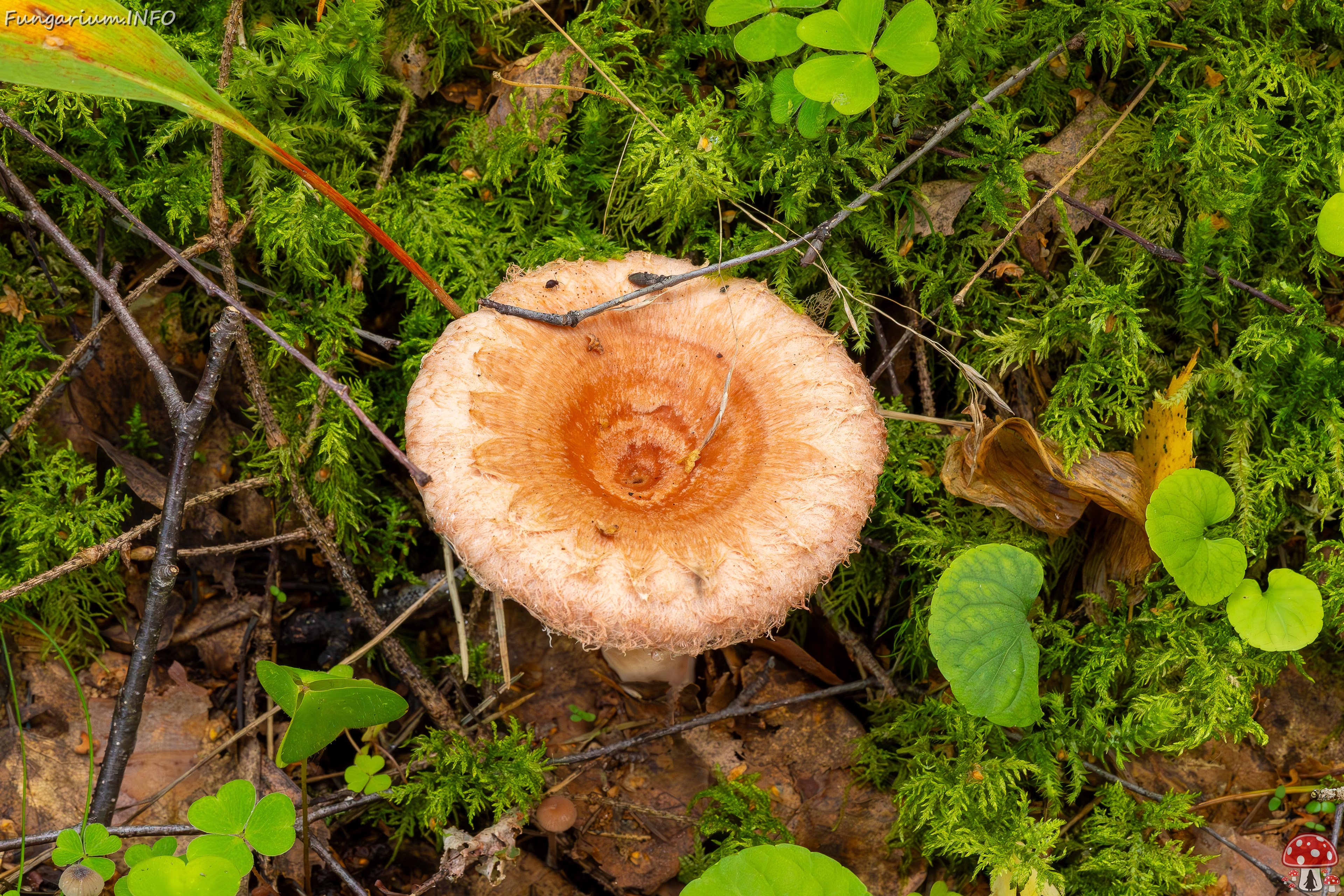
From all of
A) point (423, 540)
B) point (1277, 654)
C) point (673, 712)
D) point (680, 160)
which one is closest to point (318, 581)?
point (423, 540)

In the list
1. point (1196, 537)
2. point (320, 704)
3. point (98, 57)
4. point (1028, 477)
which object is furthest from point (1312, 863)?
point (98, 57)

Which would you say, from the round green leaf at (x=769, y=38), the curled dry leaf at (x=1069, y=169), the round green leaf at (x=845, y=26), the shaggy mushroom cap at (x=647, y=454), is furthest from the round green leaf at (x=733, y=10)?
the curled dry leaf at (x=1069, y=169)

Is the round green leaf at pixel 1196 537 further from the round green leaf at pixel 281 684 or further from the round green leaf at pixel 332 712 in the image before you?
the round green leaf at pixel 281 684

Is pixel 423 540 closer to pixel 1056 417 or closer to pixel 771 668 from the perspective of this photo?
pixel 771 668

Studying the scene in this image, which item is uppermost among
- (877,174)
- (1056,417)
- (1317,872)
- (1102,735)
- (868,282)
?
(877,174)

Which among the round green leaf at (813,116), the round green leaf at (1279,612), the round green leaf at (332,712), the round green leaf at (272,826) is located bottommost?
the round green leaf at (1279,612)

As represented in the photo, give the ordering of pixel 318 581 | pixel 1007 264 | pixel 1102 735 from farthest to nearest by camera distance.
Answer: pixel 318 581 < pixel 1007 264 < pixel 1102 735
